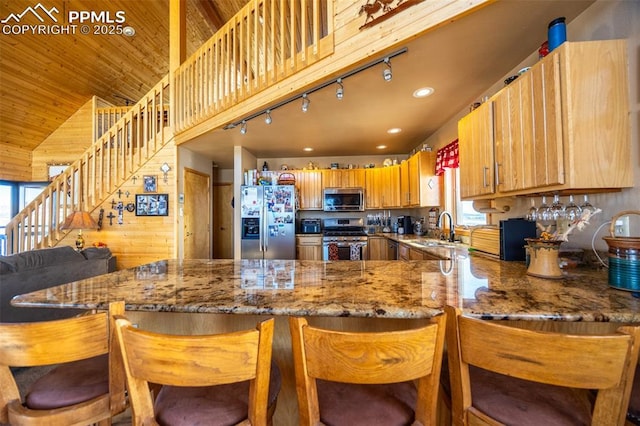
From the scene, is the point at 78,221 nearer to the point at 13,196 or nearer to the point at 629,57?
the point at 13,196

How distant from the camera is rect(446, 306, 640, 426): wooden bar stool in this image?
2.02ft

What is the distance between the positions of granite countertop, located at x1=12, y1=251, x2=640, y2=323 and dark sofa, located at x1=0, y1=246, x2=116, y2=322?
150cm

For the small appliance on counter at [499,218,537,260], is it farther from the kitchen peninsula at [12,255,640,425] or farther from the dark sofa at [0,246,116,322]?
the dark sofa at [0,246,116,322]

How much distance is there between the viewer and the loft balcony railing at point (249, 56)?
231 centimetres

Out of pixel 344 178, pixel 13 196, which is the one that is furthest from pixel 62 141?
pixel 344 178

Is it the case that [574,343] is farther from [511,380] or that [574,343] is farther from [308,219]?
[308,219]

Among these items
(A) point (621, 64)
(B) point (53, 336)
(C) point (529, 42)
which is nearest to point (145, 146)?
(B) point (53, 336)

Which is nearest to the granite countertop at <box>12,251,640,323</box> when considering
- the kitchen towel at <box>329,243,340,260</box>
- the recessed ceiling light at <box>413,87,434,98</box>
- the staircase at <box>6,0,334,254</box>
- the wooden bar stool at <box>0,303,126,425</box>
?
the wooden bar stool at <box>0,303,126,425</box>

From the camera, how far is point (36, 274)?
7.60ft

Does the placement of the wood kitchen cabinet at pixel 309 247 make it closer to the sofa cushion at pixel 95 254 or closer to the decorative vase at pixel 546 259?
the sofa cushion at pixel 95 254

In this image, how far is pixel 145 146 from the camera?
4.12 meters

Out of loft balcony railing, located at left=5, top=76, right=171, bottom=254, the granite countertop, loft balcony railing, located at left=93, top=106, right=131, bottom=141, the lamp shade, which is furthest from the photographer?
loft balcony railing, located at left=93, top=106, right=131, bottom=141

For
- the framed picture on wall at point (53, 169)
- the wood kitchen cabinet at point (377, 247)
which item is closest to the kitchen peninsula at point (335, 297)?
the wood kitchen cabinet at point (377, 247)

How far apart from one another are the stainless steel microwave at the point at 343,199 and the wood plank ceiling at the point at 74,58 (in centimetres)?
371
